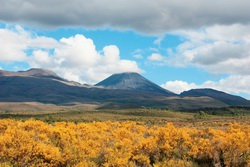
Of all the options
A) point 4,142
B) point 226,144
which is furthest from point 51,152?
point 226,144

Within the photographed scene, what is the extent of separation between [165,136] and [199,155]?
101 inches

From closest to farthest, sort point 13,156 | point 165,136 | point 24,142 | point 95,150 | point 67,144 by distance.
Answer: point 13,156 < point 24,142 < point 95,150 < point 67,144 < point 165,136

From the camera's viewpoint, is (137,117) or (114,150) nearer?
(114,150)

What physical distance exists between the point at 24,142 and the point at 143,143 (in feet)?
23.8

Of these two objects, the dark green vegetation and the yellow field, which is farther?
the dark green vegetation

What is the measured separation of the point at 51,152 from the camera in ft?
57.9

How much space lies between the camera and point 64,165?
17.7m

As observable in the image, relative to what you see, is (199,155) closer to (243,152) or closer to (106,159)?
(243,152)

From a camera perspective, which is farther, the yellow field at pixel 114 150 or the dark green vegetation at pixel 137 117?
the dark green vegetation at pixel 137 117

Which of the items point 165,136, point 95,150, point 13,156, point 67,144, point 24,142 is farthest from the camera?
point 165,136

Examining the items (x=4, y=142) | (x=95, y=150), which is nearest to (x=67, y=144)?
(x=95, y=150)

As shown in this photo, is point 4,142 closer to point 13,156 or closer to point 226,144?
point 13,156

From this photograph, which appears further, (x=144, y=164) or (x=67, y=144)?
(x=67, y=144)

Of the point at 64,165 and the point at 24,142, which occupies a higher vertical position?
the point at 24,142
